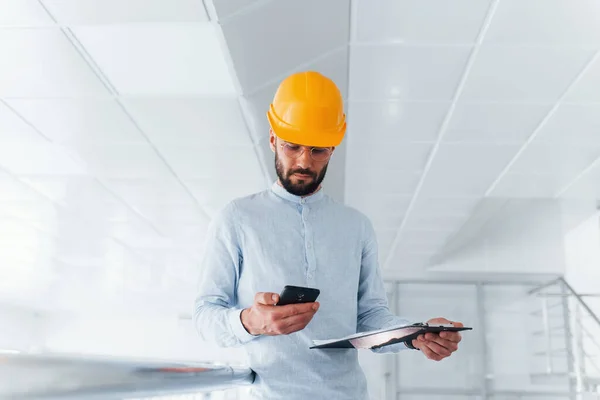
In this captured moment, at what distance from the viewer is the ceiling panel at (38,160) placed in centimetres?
376

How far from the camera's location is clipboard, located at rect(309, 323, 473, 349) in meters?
0.96

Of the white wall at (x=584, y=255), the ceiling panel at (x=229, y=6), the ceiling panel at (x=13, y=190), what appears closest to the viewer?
the ceiling panel at (x=229, y=6)

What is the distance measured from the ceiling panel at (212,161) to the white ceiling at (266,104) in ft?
0.05

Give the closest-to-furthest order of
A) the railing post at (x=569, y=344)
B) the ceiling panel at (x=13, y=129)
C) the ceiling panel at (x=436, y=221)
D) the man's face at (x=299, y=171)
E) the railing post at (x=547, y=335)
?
the man's face at (x=299, y=171)
the ceiling panel at (x=13, y=129)
the ceiling panel at (x=436, y=221)
the railing post at (x=569, y=344)
the railing post at (x=547, y=335)

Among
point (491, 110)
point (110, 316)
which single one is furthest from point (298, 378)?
point (110, 316)

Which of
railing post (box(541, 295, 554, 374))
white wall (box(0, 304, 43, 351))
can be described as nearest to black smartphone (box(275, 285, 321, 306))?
railing post (box(541, 295, 554, 374))

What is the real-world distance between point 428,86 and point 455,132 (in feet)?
2.13

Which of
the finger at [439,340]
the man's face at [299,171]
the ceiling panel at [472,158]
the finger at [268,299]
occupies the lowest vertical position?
the finger at [439,340]

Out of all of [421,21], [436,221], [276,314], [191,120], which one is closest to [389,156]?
[191,120]

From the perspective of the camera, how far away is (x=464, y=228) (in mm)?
6215

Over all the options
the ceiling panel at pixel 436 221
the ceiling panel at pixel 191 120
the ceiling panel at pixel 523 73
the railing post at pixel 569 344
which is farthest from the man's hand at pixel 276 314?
the railing post at pixel 569 344

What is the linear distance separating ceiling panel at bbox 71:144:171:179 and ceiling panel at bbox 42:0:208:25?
54.5 inches

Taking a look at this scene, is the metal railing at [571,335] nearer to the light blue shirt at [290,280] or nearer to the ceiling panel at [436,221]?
the ceiling panel at [436,221]

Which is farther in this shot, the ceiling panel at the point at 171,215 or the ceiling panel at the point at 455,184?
the ceiling panel at the point at 171,215
